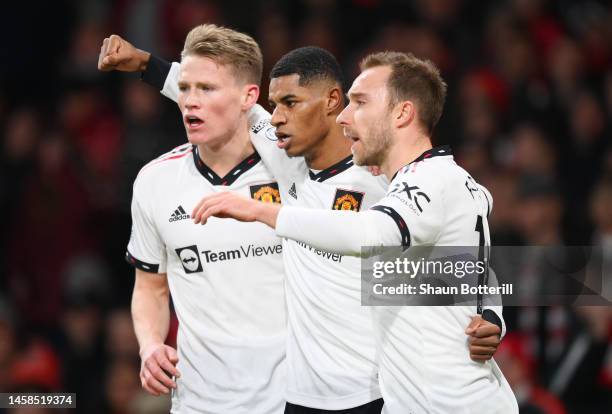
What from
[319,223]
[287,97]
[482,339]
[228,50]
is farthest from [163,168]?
[482,339]

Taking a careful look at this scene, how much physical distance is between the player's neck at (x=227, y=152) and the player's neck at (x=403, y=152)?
98cm

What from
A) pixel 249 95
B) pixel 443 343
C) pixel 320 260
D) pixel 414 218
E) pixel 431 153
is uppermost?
pixel 249 95

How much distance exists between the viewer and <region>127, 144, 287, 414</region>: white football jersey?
5.01m

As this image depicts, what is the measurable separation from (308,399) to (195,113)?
52.0 inches

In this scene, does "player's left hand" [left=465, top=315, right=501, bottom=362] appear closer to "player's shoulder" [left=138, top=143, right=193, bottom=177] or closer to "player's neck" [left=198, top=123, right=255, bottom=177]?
"player's neck" [left=198, top=123, right=255, bottom=177]

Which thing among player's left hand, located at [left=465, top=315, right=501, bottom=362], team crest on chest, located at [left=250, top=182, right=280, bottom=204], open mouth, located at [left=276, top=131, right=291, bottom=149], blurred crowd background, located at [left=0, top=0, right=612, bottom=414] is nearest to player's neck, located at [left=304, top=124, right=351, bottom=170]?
open mouth, located at [left=276, top=131, right=291, bottom=149]

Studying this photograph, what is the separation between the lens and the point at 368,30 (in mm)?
10031

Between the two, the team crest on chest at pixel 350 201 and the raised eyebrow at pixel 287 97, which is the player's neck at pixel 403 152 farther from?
the raised eyebrow at pixel 287 97

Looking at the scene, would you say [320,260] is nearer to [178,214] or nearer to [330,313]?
[330,313]

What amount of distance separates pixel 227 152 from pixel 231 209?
1289mm

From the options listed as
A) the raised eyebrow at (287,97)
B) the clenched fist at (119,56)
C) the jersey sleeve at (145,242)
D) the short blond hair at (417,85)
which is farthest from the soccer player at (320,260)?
the clenched fist at (119,56)

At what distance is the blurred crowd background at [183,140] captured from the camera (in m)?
7.73

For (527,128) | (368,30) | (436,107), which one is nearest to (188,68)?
(436,107)

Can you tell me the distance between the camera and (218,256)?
16.5 feet
